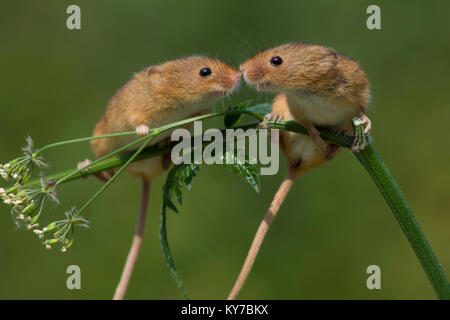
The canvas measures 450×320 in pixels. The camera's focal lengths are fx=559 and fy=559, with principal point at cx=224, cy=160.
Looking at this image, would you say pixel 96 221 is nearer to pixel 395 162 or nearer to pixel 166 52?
pixel 166 52

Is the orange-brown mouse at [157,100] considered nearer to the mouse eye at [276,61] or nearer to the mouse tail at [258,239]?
the mouse eye at [276,61]

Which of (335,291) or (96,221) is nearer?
(335,291)

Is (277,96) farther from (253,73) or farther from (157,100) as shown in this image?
(157,100)

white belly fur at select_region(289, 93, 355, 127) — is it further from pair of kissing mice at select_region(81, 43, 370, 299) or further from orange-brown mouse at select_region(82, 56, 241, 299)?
orange-brown mouse at select_region(82, 56, 241, 299)

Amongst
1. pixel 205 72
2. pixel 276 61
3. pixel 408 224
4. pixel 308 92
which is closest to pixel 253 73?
pixel 276 61

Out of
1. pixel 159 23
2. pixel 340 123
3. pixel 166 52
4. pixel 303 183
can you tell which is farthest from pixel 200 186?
pixel 340 123

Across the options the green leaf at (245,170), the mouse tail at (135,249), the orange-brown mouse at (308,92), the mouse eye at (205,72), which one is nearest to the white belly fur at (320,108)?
the orange-brown mouse at (308,92)
